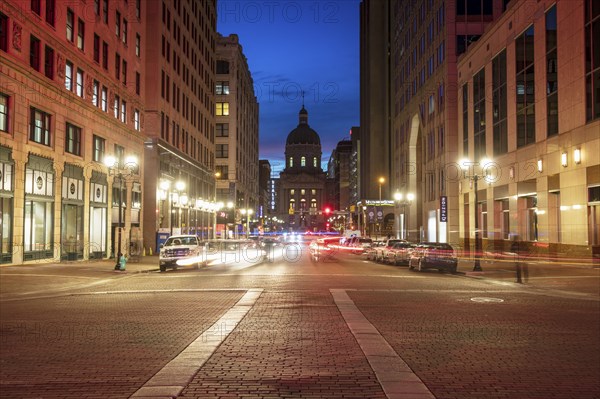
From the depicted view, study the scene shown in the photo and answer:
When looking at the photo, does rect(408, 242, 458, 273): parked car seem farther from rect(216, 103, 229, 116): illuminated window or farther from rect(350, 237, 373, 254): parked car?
rect(216, 103, 229, 116): illuminated window

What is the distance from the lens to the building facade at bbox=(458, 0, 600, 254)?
3172cm

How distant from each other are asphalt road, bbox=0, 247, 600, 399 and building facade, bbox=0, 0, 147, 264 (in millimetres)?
11687

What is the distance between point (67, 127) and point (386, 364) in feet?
104

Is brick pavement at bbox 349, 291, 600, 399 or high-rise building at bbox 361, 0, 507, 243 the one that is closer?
brick pavement at bbox 349, 291, 600, 399

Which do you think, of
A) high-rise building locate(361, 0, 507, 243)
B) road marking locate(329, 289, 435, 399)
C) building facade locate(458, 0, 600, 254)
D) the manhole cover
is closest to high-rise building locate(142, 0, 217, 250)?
building facade locate(458, 0, 600, 254)

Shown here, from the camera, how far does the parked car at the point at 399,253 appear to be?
35.7 meters

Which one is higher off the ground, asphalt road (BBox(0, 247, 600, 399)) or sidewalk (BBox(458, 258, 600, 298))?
asphalt road (BBox(0, 247, 600, 399))

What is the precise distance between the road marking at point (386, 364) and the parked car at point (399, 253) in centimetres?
2209

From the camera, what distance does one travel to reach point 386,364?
909 cm

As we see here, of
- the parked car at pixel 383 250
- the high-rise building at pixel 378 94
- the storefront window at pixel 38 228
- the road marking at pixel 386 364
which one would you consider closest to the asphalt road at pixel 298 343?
the road marking at pixel 386 364

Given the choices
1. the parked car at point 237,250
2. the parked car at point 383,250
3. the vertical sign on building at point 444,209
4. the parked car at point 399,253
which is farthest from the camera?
the vertical sign on building at point 444,209

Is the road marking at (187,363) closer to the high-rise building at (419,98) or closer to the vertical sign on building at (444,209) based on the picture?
the vertical sign on building at (444,209)

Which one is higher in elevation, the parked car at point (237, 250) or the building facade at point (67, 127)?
the building facade at point (67, 127)

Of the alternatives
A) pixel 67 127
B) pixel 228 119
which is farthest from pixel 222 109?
pixel 67 127
